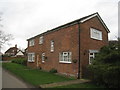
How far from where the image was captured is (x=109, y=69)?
9.05 m

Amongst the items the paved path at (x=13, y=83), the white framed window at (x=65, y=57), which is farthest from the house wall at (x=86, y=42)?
the paved path at (x=13, y=83)

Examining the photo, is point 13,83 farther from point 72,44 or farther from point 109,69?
point 72,44

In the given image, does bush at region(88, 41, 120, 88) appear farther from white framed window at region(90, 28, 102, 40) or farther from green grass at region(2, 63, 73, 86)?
white framed window at region(90, 28, 102, 40)

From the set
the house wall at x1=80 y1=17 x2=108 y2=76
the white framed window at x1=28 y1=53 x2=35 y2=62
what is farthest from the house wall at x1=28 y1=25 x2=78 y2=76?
the white framed window at x1=28 y1=53 x2=35 y2=62

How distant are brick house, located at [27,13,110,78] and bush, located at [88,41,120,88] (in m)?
3.71

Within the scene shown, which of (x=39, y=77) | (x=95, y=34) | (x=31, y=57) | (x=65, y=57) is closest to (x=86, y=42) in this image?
(x=95, y=34)

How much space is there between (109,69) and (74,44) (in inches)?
274

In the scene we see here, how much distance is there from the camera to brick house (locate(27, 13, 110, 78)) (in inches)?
599

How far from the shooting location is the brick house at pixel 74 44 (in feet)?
49.9

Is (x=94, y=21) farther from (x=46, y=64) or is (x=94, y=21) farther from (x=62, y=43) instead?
(x=46, y=64)

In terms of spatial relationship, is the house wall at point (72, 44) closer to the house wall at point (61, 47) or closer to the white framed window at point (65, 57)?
the house wall at point (61, 47)

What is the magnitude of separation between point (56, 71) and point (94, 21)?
7847mm

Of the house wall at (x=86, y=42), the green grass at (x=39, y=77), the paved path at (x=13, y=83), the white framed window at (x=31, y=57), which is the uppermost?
the house wall at (x=86, y=42)

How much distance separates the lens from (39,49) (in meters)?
24.7
